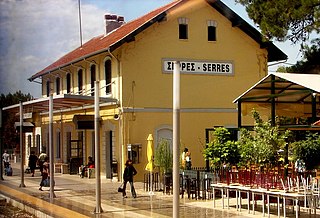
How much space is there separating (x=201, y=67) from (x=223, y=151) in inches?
342

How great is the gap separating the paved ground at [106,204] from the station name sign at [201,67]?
4.48 metres

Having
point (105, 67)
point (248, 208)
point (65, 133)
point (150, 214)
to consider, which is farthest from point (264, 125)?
point (65, 133)

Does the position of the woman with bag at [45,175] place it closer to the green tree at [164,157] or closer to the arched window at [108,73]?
the green tree at [164,157]

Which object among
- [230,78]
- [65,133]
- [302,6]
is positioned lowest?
[65,133]

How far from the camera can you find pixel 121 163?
1953cm

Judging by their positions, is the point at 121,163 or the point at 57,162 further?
the point at 57,162

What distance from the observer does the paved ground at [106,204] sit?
1174 cm

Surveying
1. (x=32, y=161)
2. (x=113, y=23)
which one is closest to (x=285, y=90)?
(x=113, y=23)

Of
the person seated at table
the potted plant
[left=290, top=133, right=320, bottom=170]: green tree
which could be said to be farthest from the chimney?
[left=290, top=133, right=320, bottom=170]: green tree

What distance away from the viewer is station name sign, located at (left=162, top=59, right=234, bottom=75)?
2042 cm

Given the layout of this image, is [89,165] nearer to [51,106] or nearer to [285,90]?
[51,106]

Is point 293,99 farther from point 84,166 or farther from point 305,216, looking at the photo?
point 84,166

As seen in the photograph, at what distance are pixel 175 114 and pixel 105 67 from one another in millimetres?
13012

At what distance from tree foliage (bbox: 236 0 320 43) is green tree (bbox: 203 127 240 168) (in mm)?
5494
